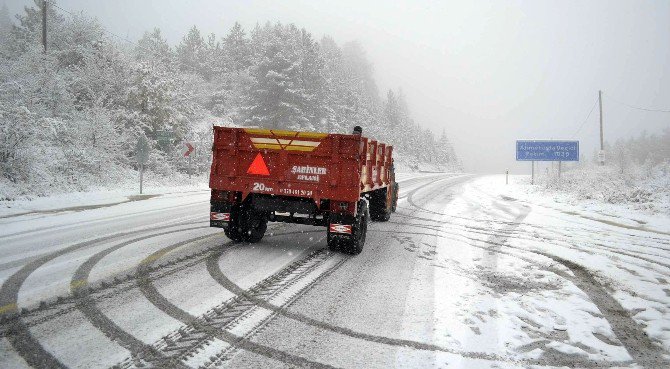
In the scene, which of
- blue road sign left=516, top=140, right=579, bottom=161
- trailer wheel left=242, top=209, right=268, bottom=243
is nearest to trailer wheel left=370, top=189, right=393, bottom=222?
trailer wheel left=242, top=209, right=268, bottom=243

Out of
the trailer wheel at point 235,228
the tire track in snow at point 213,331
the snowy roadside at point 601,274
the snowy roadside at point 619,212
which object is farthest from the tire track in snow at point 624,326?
the snowy roadside at point 619,212

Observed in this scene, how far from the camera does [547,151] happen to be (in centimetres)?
3186

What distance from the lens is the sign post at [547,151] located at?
3061cm

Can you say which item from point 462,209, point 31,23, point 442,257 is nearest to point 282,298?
point 442,257

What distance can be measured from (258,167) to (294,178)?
680 mm

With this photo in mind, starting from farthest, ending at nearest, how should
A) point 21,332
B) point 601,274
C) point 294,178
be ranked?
point 294,178 → point 601,274 → point 21,332

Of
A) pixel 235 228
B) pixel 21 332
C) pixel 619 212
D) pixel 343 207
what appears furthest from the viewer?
pixel 619 212

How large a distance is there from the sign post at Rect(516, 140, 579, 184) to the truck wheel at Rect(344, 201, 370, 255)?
26.5 m

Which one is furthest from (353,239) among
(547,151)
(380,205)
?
(547,151)

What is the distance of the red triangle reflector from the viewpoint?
6754 mm

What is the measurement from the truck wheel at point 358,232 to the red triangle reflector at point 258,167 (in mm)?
1798

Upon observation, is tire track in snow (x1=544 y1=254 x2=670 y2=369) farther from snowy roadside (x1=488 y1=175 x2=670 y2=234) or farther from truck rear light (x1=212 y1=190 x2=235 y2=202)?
snowy roadside (x1=488 y1=175 x2=670 y2=234)

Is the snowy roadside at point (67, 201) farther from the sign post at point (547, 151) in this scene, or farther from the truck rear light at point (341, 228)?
the sign post at point (547, 151)

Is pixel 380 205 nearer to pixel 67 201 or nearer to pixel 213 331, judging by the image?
pixel 213 331
